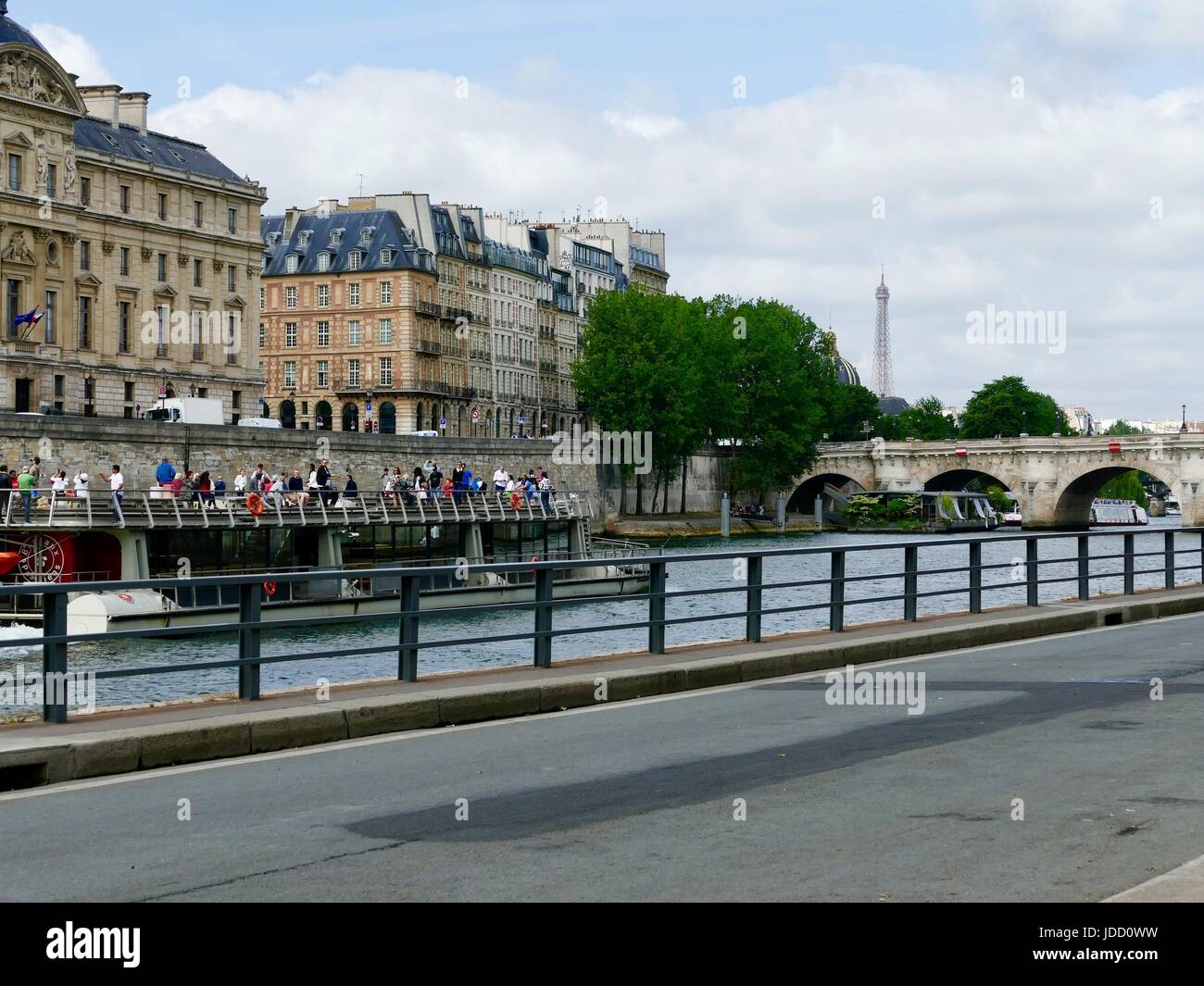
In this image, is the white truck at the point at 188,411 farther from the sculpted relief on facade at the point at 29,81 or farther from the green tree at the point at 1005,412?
the green tree at the point at 1005,412

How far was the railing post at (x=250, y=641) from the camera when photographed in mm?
12836

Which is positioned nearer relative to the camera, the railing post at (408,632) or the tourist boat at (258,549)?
the railing post at (408,632)

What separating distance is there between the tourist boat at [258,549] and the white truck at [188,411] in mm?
18279

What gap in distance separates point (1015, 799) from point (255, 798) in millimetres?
4034

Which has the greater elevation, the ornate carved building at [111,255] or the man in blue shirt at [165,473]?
the ornate carved building at [111,255]

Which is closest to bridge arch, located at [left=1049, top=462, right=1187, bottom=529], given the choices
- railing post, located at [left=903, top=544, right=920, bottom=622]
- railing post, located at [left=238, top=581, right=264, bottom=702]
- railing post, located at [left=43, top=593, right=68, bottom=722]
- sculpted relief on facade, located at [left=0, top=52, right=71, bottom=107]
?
sculpted relief on facade, located at [left=0, top=52, right=71, bottom=107]

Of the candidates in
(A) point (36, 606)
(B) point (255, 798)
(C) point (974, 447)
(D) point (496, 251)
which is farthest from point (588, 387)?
(B) point (255, 798)

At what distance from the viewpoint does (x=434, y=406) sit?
11931 centimetres

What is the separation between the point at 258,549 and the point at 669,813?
3914cm

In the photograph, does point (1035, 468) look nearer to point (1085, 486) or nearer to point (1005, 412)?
point (1085, 486)

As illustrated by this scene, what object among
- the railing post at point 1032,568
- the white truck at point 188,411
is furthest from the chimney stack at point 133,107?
the railing post at point 1032,568

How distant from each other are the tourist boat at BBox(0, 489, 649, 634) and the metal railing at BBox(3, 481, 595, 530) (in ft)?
0.16
